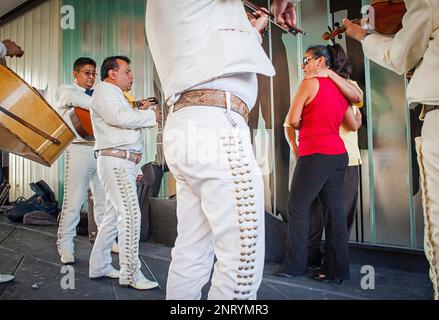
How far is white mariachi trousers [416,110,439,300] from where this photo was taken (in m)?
1.25

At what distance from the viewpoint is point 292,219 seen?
2393 millimetres

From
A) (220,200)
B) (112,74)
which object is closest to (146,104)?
(112,74)

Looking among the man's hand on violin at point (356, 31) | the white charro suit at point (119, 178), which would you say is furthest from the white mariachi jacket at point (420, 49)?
the white charro suit at point (119, 178)

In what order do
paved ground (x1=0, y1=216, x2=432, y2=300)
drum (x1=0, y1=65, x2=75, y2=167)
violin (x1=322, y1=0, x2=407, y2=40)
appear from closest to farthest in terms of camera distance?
violin (x1=322, y1=0, x2=407, y2=40) → drum (x1=0, y1=65, x2=75, y2=167) → paved ground (x1=0, y1=216, x2=432, y2=300)

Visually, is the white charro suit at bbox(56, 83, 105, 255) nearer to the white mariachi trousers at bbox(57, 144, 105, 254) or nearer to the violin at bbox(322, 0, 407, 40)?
the white mariachi trousers at bbox(57, 144, 105, 254)

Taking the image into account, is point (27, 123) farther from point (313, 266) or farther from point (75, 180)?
point (313, 266)

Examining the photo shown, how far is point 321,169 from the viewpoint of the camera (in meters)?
2.30

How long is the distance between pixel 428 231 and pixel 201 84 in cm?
89

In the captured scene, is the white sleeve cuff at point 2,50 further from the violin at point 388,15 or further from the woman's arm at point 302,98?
the violin at point 388,15

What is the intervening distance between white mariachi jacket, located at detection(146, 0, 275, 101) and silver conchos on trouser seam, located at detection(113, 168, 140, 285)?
127cm

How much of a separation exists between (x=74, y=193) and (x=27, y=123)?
1.05 m

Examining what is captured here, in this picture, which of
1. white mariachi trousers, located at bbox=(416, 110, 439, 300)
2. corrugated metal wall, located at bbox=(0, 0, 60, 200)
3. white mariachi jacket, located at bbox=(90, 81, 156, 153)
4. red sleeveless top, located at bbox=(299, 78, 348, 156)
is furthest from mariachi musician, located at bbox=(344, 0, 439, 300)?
corrugated metal wall, located at bbox=(0, 0, 60, 200)

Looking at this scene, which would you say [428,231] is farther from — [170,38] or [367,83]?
[367,83]

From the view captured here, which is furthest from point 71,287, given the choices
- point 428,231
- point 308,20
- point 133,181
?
point 308,20
